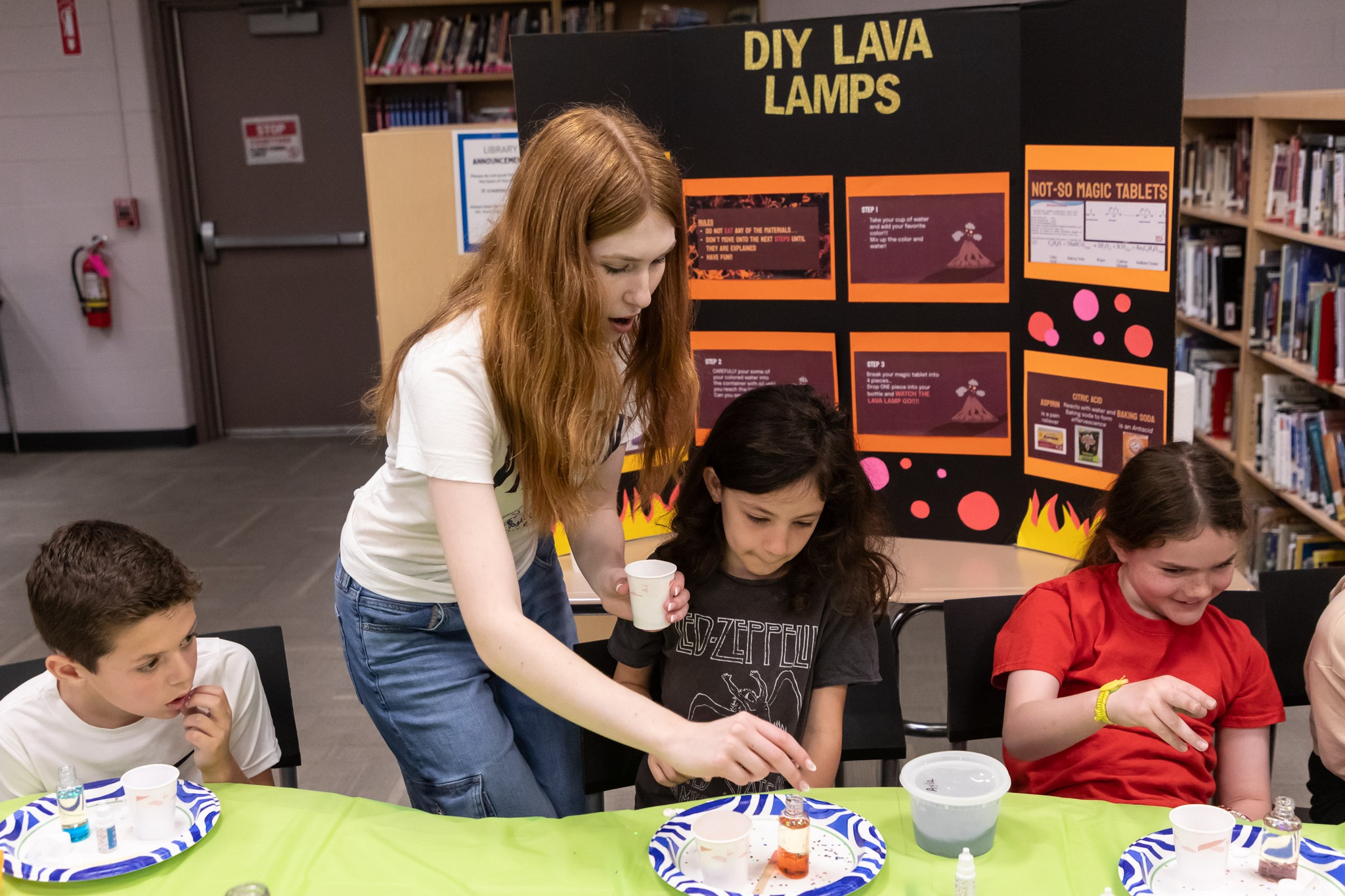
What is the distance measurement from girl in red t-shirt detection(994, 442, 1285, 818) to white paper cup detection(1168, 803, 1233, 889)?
1.13 ft

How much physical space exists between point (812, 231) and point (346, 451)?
4476 mm

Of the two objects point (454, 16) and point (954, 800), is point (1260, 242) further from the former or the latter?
point (454, 16)

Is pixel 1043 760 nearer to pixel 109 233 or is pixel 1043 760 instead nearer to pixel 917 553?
pixel 917 553

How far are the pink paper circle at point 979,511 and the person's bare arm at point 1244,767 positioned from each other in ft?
3.01

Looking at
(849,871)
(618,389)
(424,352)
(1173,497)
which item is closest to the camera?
(849,871)

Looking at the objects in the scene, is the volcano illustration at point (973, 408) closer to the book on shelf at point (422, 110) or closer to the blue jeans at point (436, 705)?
the blue jeans at point (436, 705)

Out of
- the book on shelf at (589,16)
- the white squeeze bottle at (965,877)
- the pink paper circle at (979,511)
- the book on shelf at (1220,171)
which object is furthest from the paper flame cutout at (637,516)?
the book on shelf at (589,16)

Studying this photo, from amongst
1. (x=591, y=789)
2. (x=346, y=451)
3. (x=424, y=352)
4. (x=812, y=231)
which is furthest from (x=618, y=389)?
(x=346, y=451)

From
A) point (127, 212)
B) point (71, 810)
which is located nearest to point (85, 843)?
point (71, 810)

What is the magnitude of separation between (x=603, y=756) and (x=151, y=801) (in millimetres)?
682

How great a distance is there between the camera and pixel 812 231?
2545 mm

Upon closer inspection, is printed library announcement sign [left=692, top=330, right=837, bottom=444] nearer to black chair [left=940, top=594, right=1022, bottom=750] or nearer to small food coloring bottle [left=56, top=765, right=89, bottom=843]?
black chair [left=940, top=594, right=1022, bottom=750]

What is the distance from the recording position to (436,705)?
1600mm

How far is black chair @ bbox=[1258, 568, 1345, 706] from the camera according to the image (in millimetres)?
1959
